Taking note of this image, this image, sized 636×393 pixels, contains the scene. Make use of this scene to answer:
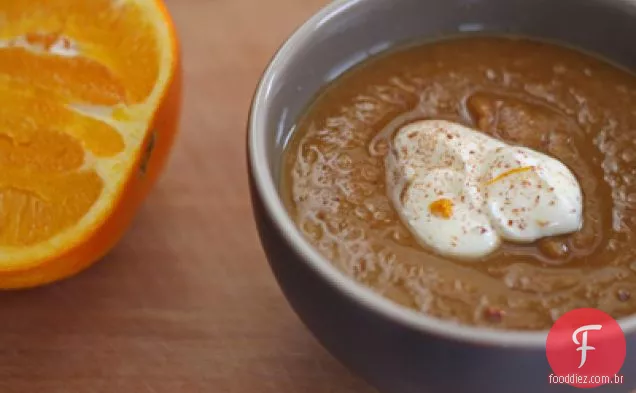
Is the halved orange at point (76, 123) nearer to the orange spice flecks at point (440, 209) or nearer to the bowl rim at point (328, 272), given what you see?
the bowl rim at point (328, 272)

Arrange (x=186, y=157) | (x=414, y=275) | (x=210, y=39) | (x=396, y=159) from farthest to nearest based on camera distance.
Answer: (x=210, y=39)
(x=186, y=157)
(x=396, y=159)
(x=414, y=275)

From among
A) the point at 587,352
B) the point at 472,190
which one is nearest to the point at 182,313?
the point at 472,190

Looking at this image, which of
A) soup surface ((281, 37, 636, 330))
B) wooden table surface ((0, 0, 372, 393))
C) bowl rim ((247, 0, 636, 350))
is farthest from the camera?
wooden table surface ((0, 0, 372, 393))

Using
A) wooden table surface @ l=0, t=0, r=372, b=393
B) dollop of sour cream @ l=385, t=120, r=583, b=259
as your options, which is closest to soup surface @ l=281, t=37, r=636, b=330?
dollop of sour cream @ l=385, t=120, r=583, b=259

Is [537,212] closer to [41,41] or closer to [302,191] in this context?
[302,191]

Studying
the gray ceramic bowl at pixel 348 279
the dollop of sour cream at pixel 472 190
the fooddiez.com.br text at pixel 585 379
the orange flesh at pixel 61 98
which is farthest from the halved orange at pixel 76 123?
the fooddiez.com.br text at pixel 585 379

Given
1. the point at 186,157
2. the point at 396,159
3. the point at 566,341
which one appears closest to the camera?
the point at 566,341

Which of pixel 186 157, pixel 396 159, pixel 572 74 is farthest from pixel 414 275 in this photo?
pixel 186 157

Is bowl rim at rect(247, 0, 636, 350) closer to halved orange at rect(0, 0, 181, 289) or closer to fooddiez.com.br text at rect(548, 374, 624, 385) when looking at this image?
fooddiez.com.br text at rect(548, 374, 624, 385)
